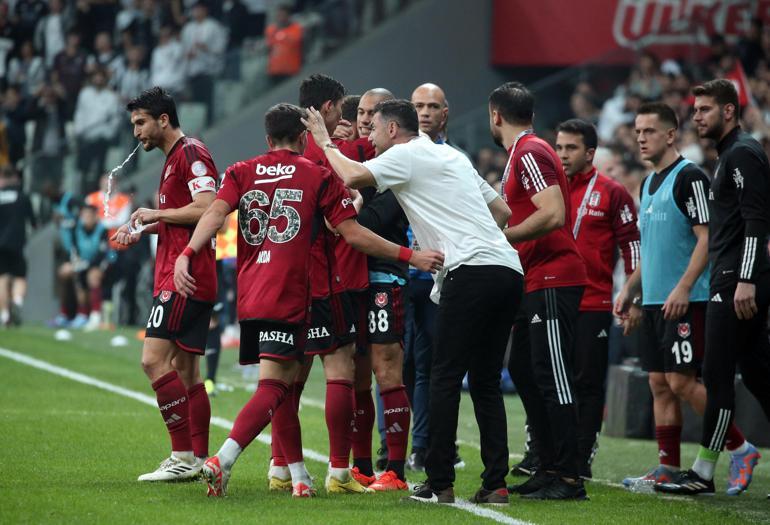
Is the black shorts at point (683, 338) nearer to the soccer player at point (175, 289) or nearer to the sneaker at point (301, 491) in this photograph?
the sneaker at point (301, 491)

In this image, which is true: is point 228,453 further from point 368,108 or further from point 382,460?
Result: point 368,108

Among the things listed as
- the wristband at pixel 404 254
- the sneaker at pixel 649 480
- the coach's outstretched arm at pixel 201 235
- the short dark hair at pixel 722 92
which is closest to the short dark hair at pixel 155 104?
the coach's outstretched arm at pixel 201 235

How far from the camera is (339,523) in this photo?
22.5 feet

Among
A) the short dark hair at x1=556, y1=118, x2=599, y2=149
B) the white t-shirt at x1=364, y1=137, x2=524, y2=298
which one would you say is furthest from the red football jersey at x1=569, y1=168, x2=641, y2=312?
the white t-shirt at x1=364, y1=137, x2=524, y2=298

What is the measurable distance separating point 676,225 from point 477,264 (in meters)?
1.98

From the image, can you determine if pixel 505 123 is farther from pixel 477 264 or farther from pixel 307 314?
pixel 307 314

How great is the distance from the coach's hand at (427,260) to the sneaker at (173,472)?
6.24 ft

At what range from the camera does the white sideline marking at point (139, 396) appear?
7333 mm

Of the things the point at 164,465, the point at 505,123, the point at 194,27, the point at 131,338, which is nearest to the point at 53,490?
the point at 164,465

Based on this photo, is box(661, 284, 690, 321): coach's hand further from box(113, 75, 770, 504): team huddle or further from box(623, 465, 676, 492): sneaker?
box(623, 465, 676, 492): sneaker

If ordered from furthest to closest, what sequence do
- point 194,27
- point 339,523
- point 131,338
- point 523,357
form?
1. point 194,27
2. point 131,338
3. point 523,357
4. point 339,523

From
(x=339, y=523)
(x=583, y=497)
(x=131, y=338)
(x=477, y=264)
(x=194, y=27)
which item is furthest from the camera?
(x=194, y=27)

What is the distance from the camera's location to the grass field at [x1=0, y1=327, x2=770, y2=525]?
279 inches

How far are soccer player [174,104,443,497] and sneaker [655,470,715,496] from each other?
2.38m
